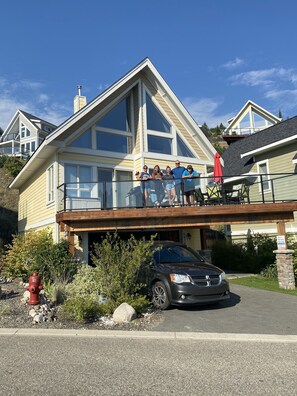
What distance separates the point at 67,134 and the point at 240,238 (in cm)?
1163

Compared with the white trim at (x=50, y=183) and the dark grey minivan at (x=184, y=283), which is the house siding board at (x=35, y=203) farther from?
the dark grey minivan at (x=184, y=283)

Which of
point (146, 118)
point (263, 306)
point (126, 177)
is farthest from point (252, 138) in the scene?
point (263, 306)

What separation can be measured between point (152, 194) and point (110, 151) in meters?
4.39

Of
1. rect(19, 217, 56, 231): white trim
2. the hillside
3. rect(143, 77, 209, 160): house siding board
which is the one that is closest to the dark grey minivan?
rect(19, 217, 56, 231): white trim

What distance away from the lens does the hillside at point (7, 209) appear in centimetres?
2782

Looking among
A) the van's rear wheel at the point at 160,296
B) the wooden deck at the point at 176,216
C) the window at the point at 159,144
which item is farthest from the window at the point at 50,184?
the van's rear wheel at the point at 160,296

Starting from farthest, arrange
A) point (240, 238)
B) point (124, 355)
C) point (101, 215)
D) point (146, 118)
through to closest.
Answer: point (240, 238) → point (146, 118) → point (101, 215) → point (124, 355)

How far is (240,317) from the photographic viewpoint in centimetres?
796

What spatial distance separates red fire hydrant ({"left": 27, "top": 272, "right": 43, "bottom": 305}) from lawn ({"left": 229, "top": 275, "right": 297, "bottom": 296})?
24.3ft

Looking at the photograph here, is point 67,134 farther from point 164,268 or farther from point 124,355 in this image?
point 124,355

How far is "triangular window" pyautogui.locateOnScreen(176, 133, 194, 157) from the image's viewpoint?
18.6 metres

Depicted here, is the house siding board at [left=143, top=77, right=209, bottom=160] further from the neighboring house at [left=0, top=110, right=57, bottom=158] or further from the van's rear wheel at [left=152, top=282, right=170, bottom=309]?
the neighboring house at [left=0, top=110, right=57, bottom=158]

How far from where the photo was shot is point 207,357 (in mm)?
5324

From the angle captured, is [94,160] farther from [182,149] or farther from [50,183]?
[182,149]
